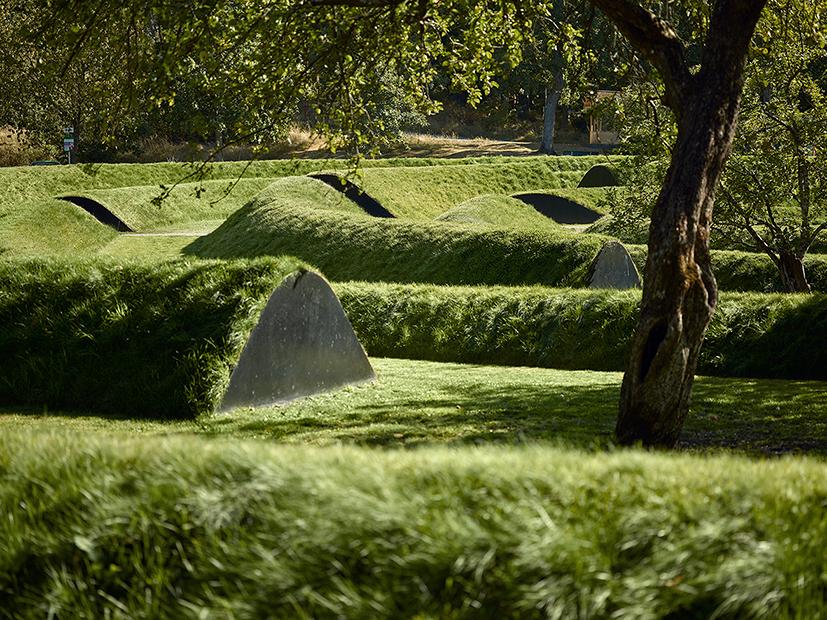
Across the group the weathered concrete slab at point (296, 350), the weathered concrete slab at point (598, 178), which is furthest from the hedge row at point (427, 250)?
the weathered concrete slab at point (598, 178)

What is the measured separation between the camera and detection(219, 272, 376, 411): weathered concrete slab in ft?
34.2

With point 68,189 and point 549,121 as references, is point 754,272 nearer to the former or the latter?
point 68,189

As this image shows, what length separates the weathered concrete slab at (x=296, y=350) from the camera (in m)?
10.4

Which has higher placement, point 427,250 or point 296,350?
point 427,250

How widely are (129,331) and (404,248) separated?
1494 centimetres

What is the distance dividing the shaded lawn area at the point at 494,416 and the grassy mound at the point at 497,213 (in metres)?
20.3

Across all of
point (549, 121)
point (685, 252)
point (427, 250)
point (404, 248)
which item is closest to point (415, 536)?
point (685, 252)

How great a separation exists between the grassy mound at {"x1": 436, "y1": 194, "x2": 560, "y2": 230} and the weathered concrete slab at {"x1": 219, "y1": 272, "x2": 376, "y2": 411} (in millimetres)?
20957

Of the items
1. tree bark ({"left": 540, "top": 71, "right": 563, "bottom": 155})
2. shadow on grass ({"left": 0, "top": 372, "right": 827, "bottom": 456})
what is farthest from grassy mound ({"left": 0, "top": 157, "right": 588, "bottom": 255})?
tree bark ({"left": 540, "top": 71, "right": 563, "bottom": 155})

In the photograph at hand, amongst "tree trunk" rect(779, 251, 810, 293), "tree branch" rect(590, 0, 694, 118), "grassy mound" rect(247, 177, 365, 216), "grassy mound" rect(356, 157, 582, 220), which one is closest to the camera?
"tree branch" rect(590, 0, 694, 118)

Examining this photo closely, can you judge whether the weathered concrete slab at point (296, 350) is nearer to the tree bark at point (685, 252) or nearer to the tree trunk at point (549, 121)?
the tree bark at point (685, 252)

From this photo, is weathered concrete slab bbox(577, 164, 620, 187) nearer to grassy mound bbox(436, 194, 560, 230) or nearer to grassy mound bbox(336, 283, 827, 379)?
grassy mound bbox(436, 194, 560, 230)

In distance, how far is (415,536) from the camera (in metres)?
3.28

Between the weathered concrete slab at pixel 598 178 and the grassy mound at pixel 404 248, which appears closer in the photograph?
the grassy mound at pixel 404 248
